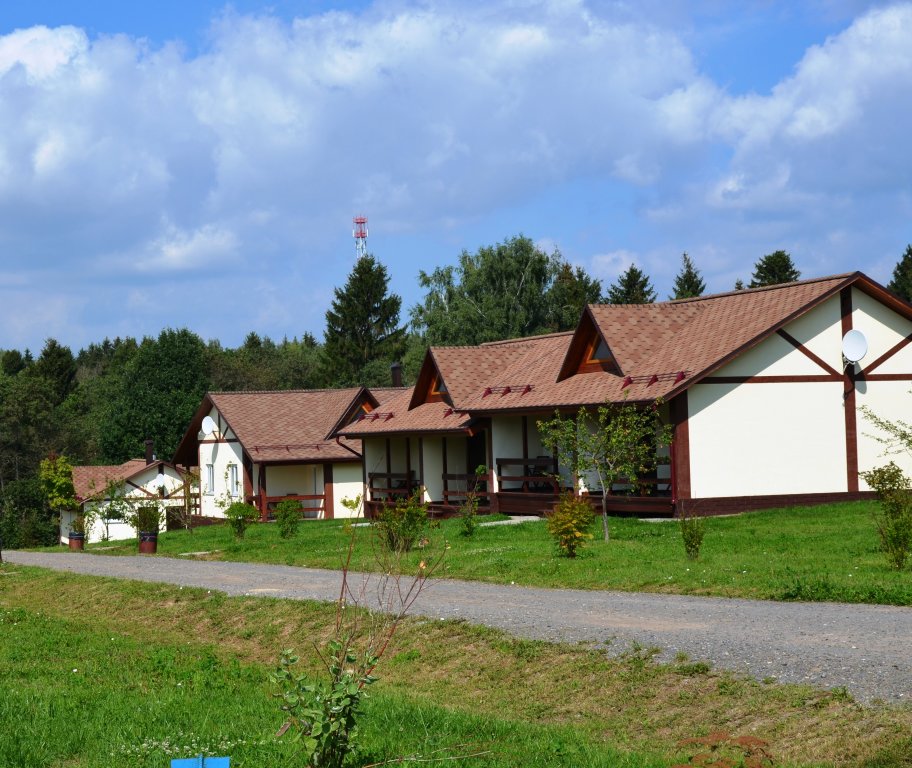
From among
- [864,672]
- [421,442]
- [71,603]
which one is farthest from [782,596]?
[421,442]

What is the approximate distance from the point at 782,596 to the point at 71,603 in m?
11.8

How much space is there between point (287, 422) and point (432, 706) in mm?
37224

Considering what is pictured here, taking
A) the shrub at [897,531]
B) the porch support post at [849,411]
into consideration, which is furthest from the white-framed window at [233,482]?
the shrub at [897,531]

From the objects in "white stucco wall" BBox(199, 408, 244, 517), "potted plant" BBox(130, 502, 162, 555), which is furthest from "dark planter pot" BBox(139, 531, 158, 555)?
"white stucco wall" BBox(199, 408, 244, 517)

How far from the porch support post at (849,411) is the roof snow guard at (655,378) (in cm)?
449

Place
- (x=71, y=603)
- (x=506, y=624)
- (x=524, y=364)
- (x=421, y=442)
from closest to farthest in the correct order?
(x=506, y=624), (x=71, y=603), (x=524, y=364), (x=421, y=442)

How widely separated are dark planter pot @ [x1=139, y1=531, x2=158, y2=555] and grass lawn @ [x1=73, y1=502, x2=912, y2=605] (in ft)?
2.82

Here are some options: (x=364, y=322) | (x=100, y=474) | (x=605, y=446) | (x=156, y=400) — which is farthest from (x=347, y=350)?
(x=605, y=446)

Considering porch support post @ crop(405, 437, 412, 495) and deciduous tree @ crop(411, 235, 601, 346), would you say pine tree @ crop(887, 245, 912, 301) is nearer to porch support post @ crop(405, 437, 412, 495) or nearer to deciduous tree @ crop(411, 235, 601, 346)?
deciduous tree @ crop(411, 235, 601, 346)

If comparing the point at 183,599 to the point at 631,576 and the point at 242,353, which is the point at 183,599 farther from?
the point at 242,353

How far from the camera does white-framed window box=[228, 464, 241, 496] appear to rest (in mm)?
46656

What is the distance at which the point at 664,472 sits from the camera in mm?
28922

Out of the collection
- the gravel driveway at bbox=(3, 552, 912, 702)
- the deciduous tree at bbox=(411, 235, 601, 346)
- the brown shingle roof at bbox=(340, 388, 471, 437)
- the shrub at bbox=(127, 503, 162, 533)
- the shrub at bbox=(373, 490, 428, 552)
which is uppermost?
the deciduous tree at bbox=(411, 235, 601, 346)

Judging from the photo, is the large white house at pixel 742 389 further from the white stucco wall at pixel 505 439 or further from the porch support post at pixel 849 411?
the white stucco wall at pixel 505 439
